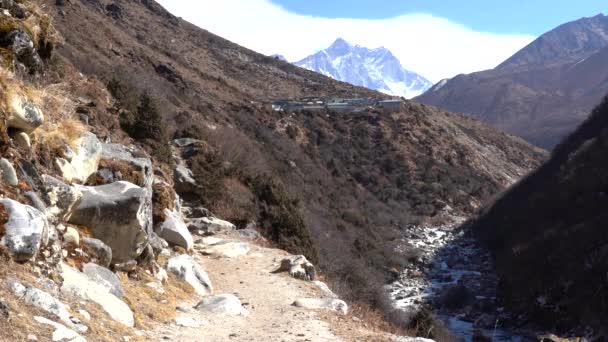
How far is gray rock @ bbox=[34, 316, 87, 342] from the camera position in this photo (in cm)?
464

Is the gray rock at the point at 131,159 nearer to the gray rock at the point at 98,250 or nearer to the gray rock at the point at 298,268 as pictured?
the gray rock at the point at 98,250

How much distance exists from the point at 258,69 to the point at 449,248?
42798mm

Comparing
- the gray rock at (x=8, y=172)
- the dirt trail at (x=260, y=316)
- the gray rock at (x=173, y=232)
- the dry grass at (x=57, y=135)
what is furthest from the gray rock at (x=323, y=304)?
the gray rock at (x=8, y=172)

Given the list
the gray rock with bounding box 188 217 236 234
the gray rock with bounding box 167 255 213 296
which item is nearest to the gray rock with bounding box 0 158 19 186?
the gray rock with bounding box 167 255 213 296

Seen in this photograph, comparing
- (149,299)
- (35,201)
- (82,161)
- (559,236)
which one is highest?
(82,161)

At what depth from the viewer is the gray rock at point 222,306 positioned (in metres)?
8.33

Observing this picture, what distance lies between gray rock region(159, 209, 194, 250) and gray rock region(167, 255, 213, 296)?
1.12 metres

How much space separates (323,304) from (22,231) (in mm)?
5339

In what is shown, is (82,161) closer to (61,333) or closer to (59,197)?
(59,197)

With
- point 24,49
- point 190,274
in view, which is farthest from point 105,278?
point 24,49

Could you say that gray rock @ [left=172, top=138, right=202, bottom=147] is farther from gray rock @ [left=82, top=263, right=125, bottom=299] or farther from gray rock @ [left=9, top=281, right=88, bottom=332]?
gray rock @ [left=9, top=281, right=88, bottom=332]

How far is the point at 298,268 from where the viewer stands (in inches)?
459

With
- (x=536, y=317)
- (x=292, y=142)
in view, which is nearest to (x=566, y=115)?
(x=292, y=142)

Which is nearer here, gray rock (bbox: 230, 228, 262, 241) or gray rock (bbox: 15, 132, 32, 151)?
gray rock (bbox: 15, 132, 32, 151)
